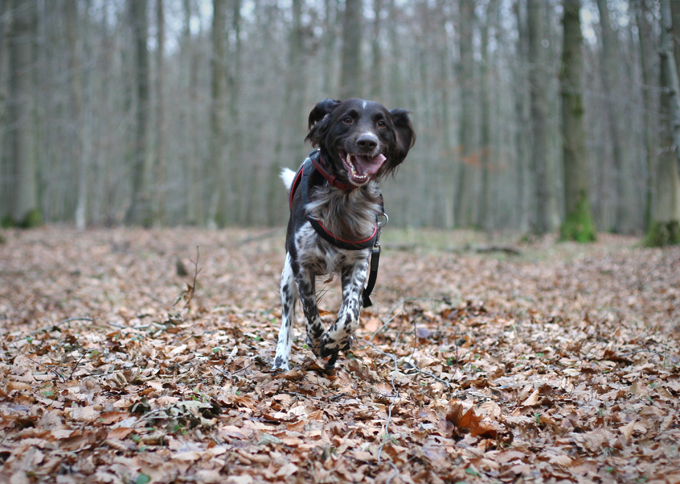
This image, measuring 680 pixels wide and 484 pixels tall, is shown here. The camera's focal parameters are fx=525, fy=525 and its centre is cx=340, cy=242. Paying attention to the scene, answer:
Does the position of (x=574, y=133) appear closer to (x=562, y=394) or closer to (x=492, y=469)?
(x=562, y=394)

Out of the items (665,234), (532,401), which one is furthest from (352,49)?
(532,401)

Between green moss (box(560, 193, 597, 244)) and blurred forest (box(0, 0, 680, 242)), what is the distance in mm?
51

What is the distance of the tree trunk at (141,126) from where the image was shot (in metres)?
17.2

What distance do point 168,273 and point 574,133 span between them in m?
10.7

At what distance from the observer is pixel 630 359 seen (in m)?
4.35

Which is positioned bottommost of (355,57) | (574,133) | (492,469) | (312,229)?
(492,469)

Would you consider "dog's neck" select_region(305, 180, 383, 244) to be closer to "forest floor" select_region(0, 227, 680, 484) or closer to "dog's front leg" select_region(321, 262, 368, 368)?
"dog's front leg" select_region(321, 262, 368, 368)

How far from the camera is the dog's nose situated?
364 centimetres

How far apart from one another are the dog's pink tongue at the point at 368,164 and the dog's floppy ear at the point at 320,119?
1.39ft

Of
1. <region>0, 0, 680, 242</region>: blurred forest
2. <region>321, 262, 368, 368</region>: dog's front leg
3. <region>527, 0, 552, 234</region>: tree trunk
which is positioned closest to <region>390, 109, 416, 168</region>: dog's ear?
<region>321, 262, 368, 368</region>: dog's front leg

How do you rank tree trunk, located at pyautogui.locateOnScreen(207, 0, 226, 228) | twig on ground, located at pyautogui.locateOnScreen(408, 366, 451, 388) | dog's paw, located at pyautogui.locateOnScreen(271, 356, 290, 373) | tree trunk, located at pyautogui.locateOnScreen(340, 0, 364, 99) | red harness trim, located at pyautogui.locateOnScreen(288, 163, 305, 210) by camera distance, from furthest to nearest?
tree trunk, located at pyautogui.locateOnScreen(207, 0, 226, 228)
tree trunk, located at pyautogui.locateOnScreen(340, 0, 364, 99)
red harness trim, located at pyautogui.locateOnScreen(288, 163, 305, 210)
dog's paw, located at pyautogui.locateOnScreen(271, 356, 290, 373)
twig on ground, located at pyautogui.locateOnScreen(408, 366, 451, 388)

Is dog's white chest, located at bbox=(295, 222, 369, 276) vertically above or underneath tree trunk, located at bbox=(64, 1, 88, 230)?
underneath

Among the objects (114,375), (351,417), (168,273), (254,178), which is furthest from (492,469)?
(254,178)

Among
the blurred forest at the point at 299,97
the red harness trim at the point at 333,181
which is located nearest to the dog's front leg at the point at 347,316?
the red harness trim at the point at 333,181
